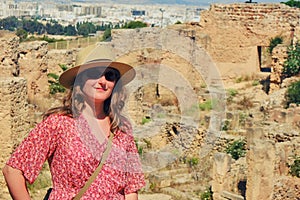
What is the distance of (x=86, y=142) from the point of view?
298 cm

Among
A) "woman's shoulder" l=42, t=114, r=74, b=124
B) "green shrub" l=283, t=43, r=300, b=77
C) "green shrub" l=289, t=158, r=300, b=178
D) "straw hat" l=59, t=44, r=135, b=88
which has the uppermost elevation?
"straw hat" l=59, t=44, r=135, b=88

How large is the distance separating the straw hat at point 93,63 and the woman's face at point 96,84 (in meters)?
0.03

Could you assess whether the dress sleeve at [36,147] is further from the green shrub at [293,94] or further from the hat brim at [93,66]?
the green shrub at [293,94]

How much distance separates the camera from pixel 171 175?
30.3 ft

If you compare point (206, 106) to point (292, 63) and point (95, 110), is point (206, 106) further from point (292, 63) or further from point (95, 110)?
point (95, 110)

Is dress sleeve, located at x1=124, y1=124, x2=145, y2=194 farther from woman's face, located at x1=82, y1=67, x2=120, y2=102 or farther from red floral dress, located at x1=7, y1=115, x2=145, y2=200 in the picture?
woman's face, located at x1=82, y1=67, x2=120, y2=102

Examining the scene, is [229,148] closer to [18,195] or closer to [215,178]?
[215,178]

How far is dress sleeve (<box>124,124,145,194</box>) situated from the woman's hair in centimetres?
10

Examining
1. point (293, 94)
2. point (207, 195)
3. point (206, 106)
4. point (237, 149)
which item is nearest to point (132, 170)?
point (207, 195)

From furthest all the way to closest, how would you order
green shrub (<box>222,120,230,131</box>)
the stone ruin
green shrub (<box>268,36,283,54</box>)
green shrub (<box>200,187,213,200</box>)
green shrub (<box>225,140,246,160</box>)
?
green shrub (<box>268,36,283,54</box>)
green shrub (<box>222,120,230,131</box>)
green shrub (<box>225,140,246,160</box>)
green shrub (<box>200,187,213,200</box>)
the stone ruin

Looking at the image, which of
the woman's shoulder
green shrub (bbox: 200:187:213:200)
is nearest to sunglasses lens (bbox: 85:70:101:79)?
the woman's shoulder

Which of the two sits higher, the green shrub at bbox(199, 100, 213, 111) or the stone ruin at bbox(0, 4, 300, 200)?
the stone ruin at bbox(0, 4, 300, 200)

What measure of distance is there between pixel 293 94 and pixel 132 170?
1274 centimetres

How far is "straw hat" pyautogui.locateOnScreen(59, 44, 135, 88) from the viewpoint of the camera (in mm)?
3049
